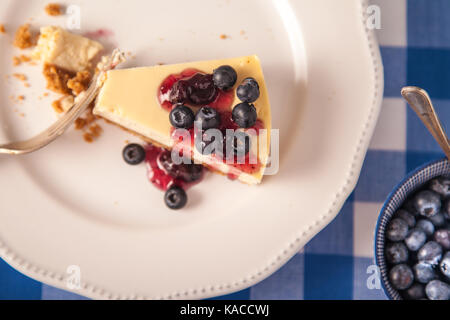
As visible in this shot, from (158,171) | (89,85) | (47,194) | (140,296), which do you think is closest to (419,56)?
(158,171)

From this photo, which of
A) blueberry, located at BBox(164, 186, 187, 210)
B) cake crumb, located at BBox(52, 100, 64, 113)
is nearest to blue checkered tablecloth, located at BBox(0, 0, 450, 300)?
blueberry, located at BBox(164, 186, 187, 210)

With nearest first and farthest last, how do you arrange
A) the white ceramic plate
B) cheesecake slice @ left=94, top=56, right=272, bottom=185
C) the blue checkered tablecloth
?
cheesecake slice @ left=94, top=56, right=272, bottom=185
the white ceramic plate
the blue checkered tablecloth

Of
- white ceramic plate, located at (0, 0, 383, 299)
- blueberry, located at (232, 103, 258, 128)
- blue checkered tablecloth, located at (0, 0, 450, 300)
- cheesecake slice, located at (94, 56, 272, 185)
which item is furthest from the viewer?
blue checkered tablecloth, located at (0, 0, 450, 300)

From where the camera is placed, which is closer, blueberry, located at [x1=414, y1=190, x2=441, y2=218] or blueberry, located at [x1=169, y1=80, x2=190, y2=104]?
blueberry, located at [x1=169, y1=80, x2=190, y2=104]

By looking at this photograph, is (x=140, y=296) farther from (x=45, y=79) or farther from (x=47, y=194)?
(x=45, y=79)

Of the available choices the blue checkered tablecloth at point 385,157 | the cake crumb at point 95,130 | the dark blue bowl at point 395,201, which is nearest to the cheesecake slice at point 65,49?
the cake crumb at point 95,130

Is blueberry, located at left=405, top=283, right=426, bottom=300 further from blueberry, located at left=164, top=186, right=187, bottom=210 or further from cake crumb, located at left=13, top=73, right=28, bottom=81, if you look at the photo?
cake crumb, located at left=13, top=73, right=28, bottom=81

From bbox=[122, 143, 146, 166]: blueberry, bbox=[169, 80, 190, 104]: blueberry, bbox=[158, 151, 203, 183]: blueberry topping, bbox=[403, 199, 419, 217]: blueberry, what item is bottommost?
bbox=[403, 199, 419, 217]: blueberry

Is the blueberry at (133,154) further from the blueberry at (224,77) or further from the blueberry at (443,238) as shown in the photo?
the blueberry at (443,238)
